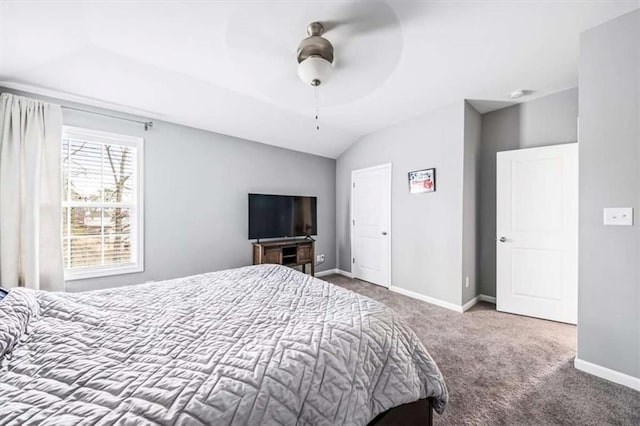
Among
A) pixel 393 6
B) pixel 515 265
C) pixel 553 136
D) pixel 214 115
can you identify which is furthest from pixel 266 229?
pixel 553 136

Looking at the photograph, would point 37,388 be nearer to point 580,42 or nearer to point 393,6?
point 393,6

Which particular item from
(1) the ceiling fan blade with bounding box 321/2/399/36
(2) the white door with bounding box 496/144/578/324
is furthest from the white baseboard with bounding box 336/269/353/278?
(1) the ceiling fan blade with bounding box 321/2/399/36

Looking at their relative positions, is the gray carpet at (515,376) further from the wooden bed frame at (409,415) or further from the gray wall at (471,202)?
the gray wall at (471,202)

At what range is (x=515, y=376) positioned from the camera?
71.6 inches

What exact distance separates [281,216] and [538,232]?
3304 millimetres

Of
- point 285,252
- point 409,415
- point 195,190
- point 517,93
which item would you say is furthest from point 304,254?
point 517,93

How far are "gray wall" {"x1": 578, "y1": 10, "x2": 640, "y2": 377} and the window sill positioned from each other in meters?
4.32

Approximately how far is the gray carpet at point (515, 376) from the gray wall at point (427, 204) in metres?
0.59

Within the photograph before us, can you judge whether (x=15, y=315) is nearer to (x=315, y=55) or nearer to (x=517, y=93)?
(x=315, y=55)

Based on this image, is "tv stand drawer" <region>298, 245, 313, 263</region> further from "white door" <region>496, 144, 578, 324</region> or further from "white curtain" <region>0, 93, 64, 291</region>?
"white curtain" <region>0, 93, 64, 291</region>

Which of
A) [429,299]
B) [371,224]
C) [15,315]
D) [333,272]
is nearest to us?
[15,315]

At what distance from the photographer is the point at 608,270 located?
1.80 m

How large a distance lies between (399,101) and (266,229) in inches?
99.6

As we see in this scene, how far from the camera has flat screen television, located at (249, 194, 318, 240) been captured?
3744 mm
